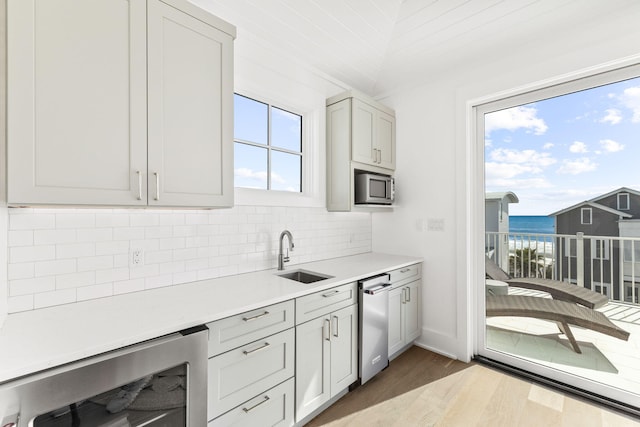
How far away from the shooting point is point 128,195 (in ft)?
4.47

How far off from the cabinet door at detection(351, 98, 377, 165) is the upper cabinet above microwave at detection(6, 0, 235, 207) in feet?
4.08

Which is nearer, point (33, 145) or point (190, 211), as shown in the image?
point (33, 145)

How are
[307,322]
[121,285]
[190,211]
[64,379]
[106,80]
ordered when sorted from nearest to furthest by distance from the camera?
[64,379] → [106,80] → [121,285] → [307,322] → [190,211]

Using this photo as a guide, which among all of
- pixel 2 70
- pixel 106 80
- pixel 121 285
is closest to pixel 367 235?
pixel 121 285

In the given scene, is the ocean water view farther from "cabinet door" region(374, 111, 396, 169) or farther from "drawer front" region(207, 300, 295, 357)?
"drawer front" region(207, 300, 295, 357)

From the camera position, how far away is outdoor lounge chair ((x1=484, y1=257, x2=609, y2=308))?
218cm

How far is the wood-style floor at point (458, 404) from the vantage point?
6.11ft

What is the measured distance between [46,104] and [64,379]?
41.3 inches

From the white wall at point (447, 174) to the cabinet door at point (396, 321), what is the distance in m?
0.47

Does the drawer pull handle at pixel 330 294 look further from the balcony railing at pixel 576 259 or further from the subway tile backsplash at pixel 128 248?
the balcony railing at pixel 576 259

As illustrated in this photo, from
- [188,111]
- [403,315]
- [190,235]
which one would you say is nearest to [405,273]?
[403,315]

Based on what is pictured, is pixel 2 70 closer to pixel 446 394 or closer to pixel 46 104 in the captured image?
pixel 46 104

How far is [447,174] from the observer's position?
9.05ft

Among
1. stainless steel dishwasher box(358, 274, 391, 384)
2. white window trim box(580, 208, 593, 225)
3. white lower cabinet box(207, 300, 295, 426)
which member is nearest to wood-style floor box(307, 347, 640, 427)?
stainless steel dishwasher box(358, 274, 391, 384)
